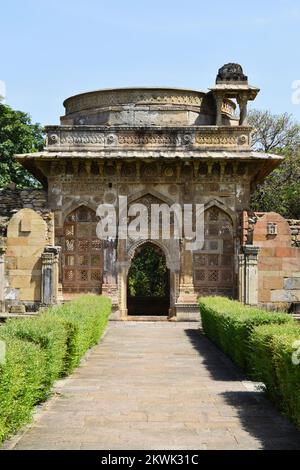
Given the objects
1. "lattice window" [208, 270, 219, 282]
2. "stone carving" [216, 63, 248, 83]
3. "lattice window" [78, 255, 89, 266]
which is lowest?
"lattice window" [208, 270, 219, 282]

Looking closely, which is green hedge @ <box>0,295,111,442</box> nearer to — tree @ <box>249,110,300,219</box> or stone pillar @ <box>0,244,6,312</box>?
stone pillar @ <box>0,244,6,312</box>

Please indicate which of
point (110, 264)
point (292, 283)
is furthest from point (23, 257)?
point (292, 283)

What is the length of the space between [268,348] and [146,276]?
2817cm

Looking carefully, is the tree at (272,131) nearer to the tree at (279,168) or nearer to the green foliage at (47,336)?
the tree at (279,168)

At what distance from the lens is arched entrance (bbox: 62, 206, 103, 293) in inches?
822

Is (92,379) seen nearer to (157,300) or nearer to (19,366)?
(19,366)

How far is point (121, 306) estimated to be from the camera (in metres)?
20.8

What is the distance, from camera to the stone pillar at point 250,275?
19703mm

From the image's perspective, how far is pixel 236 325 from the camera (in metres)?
10.7

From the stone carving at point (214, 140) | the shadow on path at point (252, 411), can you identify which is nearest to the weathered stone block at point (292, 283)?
the stone carving at point (214, 140)

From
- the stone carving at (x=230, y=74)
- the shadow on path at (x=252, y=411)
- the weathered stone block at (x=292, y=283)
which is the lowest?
the shadow on path at (x=252, y=411)

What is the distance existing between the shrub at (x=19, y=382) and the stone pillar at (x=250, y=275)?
12.6m

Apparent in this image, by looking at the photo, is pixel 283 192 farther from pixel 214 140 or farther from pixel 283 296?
pixel 283 296

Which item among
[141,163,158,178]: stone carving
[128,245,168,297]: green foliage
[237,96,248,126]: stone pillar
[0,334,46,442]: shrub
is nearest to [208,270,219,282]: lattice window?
[141,163,158,178]: stone carving
